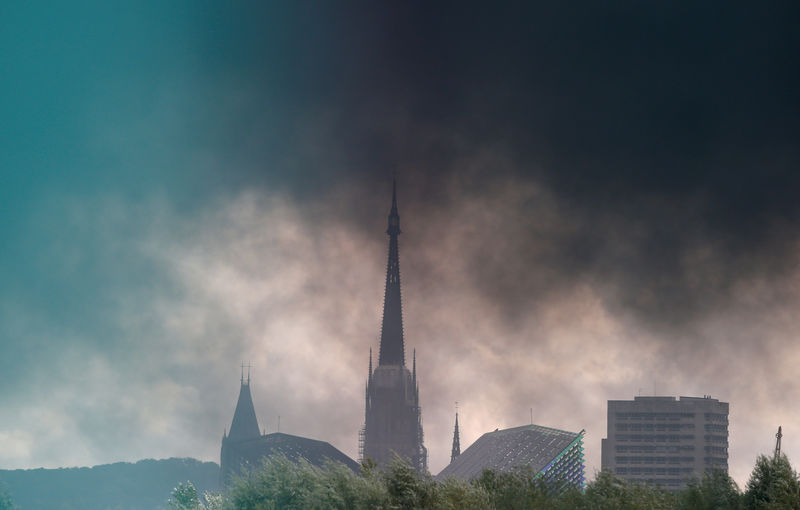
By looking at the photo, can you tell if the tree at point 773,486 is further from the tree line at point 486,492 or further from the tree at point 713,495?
the tree at point 713,495

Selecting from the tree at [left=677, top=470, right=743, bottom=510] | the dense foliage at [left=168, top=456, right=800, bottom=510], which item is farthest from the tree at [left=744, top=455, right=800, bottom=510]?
the tree at [left=677, top=470, right=743, bottom=510]

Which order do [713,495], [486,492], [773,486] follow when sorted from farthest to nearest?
[486,492]
[713,495]
[773,486]

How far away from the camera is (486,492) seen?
115688mm

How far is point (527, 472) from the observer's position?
5320 inches

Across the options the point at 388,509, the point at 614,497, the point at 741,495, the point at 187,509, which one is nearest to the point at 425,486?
the point at 388,509

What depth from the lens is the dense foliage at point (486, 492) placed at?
10050 centimetres

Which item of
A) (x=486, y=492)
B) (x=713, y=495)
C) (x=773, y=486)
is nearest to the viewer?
(x=773, y=486)

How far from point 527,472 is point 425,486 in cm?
2873

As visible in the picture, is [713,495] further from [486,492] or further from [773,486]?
[486,492]

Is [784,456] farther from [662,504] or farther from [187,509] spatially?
[187,509]

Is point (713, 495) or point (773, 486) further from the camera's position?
point (713, 495)

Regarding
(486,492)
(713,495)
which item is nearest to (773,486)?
(713,495)

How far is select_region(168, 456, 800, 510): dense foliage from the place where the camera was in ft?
330

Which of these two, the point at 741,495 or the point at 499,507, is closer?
the point at 741,495
